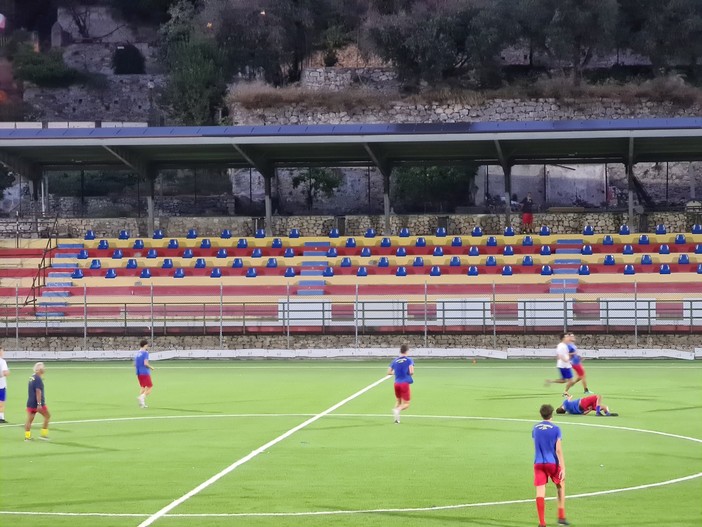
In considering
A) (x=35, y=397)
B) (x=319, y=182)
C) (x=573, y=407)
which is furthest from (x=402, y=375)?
(x=319, y=182)

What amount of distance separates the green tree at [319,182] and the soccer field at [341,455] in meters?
31.7

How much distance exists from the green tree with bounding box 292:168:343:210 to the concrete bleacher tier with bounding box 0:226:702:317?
9284 millimetres

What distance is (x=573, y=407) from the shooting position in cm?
2916

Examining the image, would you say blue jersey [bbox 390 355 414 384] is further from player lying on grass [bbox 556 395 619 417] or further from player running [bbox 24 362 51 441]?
player running [bbox 24 362 51 441]

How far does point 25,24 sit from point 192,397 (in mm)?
78170

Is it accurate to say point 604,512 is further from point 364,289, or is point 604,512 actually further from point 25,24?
point 25,24

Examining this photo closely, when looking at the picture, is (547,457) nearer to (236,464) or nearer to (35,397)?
(236,464)

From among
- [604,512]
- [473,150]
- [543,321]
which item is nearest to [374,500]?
[604,512]

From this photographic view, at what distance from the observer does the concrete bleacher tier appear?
49.8 meters

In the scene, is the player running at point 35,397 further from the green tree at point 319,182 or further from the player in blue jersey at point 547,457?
the green tree at point 319,182

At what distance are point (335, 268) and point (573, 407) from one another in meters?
27.4

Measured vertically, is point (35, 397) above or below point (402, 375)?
below

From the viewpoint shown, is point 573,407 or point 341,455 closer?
point 341,455

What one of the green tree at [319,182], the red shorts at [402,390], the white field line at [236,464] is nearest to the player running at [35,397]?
the white field line at [236,464]
